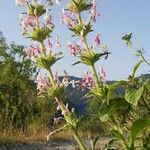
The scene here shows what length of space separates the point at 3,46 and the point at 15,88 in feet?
74.6

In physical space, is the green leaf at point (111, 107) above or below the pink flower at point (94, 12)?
below

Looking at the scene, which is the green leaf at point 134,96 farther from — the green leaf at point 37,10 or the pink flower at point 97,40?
the green leaf at point 37,10

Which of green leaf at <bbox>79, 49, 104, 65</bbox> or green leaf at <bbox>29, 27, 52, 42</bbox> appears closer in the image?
green leaf at <bbox>79, 49, 104, 65</bbox>

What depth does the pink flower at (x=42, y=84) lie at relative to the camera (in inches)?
156

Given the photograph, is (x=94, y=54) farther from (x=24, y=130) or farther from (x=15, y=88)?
(x=15, y=88)

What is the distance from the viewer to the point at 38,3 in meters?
4.09

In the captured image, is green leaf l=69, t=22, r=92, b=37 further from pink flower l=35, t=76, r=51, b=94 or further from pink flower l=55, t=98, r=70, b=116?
pink flower l=55, t=98, r=70, b=116

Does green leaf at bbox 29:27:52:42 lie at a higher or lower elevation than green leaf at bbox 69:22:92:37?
higher

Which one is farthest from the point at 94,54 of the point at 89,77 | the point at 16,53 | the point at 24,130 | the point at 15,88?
the point at 16,53

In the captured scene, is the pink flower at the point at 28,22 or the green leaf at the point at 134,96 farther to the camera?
the pink flower at the point at 28,22

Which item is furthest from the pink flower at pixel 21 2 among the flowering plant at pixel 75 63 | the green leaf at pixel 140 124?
the green leaf at pixel 140 124

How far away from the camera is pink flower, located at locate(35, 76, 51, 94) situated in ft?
13.0

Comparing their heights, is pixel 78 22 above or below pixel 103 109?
above

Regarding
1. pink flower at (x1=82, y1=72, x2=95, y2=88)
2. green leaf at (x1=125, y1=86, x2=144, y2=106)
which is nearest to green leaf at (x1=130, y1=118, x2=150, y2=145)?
green leaf at (x1=125, y1=86, x2=144, y2=106)
